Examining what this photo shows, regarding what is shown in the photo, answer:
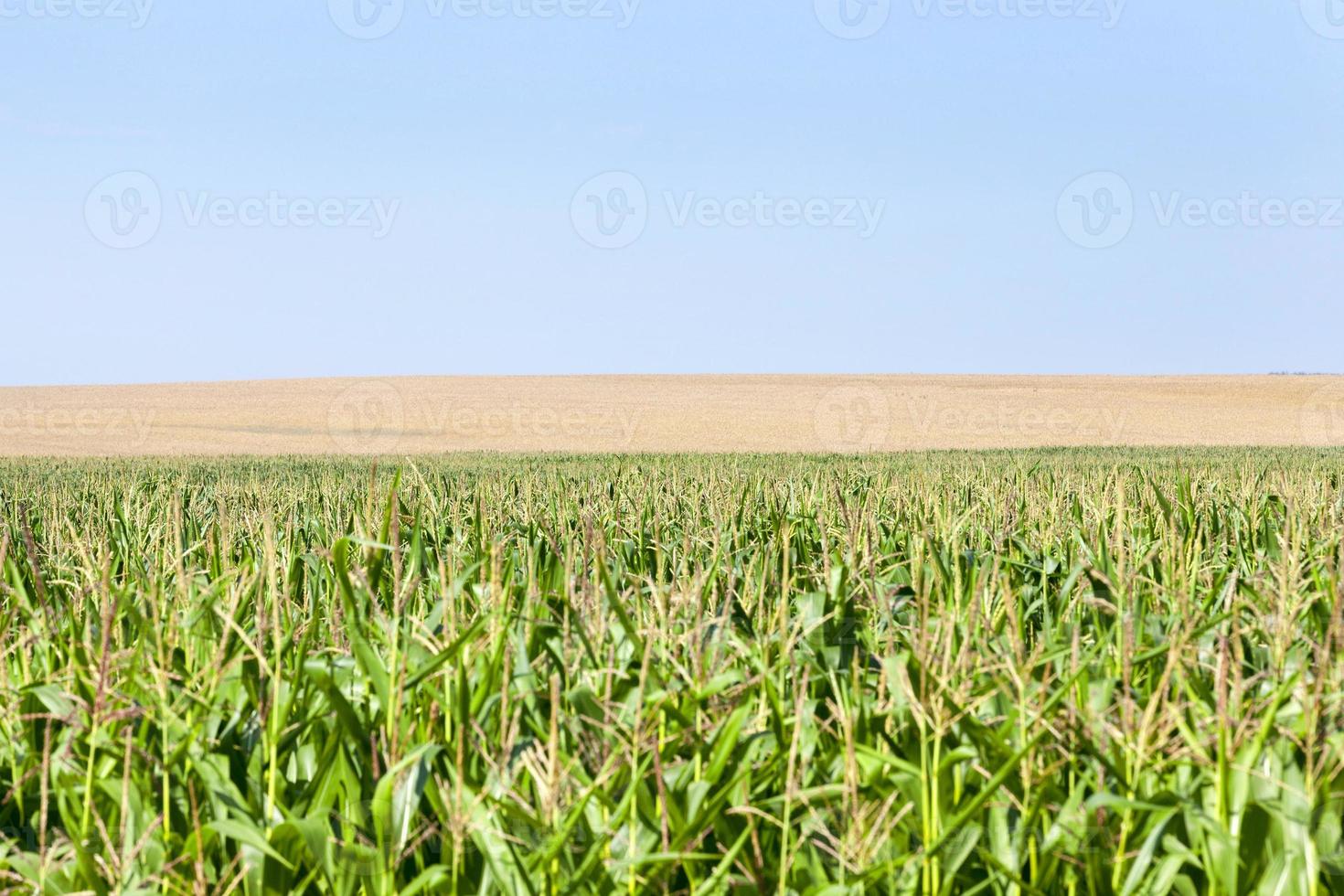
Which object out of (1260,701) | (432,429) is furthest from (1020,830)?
(432,429)

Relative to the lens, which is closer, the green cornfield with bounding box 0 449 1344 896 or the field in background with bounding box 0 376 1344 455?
the green cornfield with bounding box 0 449 1344 896

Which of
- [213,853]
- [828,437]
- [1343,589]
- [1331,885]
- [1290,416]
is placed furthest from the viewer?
[1290,416]

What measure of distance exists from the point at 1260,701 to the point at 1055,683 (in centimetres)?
76

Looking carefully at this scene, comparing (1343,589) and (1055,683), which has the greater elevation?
(1343,589)

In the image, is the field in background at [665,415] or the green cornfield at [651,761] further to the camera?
the field in background at [665,415]

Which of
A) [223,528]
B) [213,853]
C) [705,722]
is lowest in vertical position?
[213,853]

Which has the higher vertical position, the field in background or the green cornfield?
the field in background

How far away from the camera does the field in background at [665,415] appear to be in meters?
36.9

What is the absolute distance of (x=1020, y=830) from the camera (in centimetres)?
196

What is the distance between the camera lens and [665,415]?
155ft

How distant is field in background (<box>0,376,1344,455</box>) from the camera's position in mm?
36906

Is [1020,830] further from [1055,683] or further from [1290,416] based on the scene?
[1290,416]

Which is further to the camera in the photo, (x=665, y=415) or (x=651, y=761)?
(x=665, y=415)

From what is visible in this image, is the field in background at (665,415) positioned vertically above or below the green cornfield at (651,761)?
above
